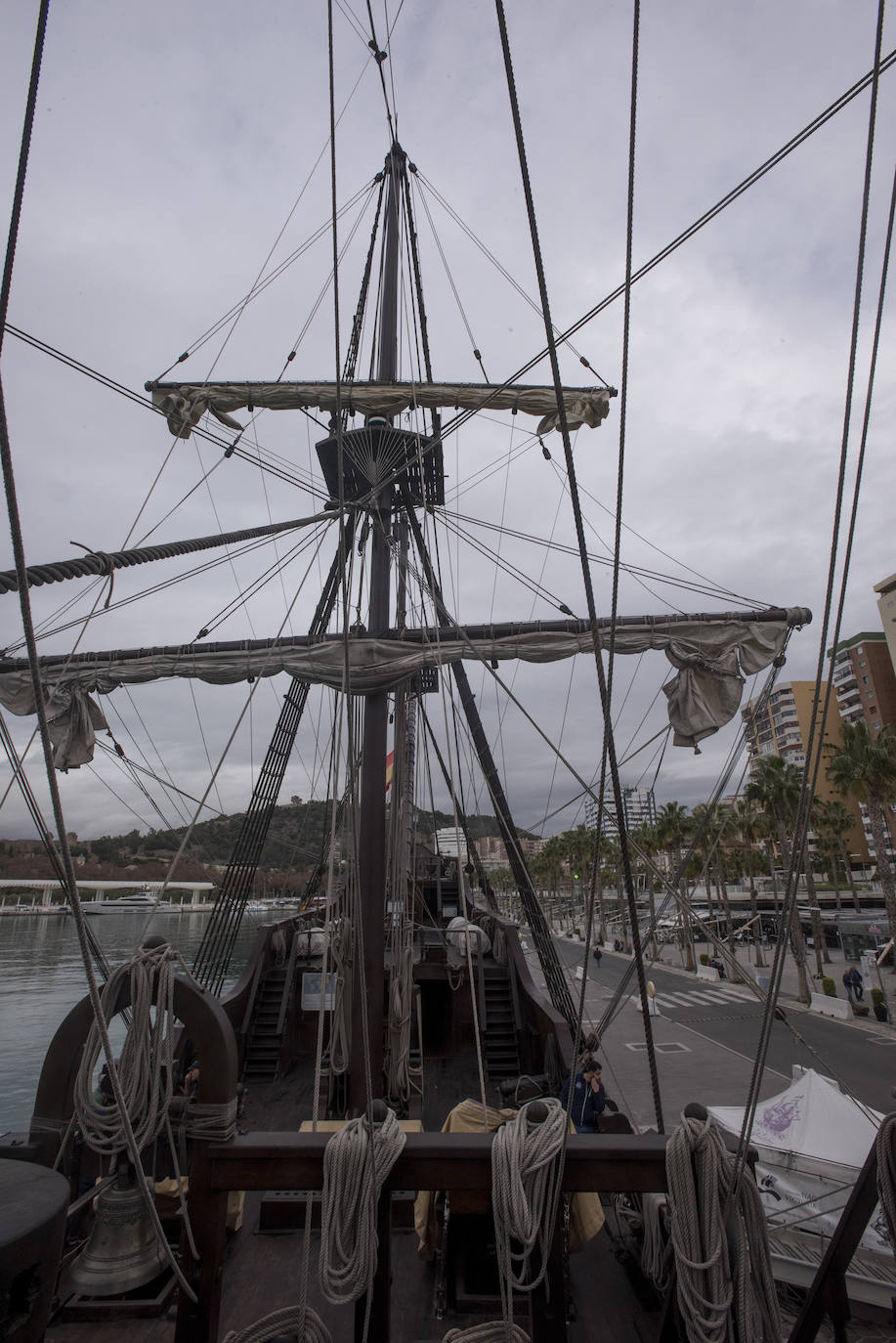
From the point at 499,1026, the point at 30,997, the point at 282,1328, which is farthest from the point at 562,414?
the point at 30,997

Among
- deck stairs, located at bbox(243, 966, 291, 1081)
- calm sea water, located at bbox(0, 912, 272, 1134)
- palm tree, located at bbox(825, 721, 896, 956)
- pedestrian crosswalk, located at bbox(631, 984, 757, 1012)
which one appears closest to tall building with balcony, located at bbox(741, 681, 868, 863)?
palm tree, located at bbox(825, 721, 896, 956)

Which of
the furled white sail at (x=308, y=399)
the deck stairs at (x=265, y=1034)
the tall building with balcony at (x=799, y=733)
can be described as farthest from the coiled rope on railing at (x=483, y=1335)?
the tall building with balcony at (x=799, y=733)

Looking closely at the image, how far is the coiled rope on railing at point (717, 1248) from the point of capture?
2.23 metres

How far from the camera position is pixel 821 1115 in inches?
291

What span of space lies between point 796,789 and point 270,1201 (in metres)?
30.6

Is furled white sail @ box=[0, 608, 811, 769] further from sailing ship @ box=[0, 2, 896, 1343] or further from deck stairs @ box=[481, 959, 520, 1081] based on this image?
deck stairs @ box=[481, 959, 520, 1081]

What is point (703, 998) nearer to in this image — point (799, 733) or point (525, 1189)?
point (525, 1189)

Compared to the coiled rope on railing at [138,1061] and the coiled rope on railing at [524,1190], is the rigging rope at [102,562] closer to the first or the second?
the coiled rope on railing at [138,1061]

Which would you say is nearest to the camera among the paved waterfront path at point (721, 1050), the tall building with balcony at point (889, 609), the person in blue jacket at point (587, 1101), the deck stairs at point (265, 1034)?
the person in blue jacket at point (587, 1101)

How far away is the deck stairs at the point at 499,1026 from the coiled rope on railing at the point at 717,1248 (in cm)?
556

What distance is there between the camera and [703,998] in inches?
1089

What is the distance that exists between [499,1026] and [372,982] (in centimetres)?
312

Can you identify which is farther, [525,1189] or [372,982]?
[372,982]

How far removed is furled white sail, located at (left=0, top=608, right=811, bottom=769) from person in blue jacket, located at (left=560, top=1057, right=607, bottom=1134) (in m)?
4.26
